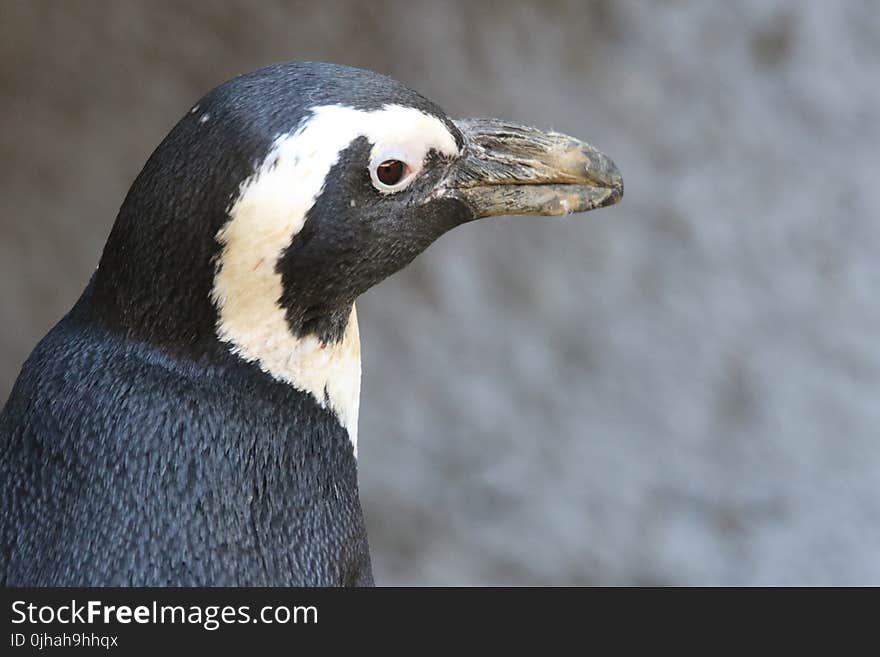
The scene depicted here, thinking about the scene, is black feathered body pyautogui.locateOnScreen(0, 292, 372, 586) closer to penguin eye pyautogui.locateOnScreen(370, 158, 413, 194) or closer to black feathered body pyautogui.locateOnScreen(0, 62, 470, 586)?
black feathered body pyautogui.locateOnScreen(0, 62, 470, 586)

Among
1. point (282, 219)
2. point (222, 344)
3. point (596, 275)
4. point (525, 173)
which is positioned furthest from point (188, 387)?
point (596, 275)

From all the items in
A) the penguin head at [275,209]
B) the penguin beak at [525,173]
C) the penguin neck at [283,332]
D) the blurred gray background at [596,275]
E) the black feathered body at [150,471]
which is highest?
the blurred gray background at [596,275]

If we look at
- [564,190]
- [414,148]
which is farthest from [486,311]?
[414,148]

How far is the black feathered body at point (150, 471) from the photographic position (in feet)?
2.80

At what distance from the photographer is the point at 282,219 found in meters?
0.86

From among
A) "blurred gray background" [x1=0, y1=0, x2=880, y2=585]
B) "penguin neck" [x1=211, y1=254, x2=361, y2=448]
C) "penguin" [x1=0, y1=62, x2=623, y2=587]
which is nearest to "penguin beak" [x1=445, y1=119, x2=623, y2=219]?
"penguin" [x1=0, y1=62, x2=623, y2=587]

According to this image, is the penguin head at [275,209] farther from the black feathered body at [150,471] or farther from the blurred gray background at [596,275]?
the blurred gray background at [596,275]

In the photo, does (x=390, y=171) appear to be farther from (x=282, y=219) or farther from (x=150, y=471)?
(x=150, y=471)

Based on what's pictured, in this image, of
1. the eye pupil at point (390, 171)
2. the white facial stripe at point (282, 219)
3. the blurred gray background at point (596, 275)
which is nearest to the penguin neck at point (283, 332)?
the white facial stripe at point (282, 219)

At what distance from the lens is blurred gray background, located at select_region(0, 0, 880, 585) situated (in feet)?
5.87

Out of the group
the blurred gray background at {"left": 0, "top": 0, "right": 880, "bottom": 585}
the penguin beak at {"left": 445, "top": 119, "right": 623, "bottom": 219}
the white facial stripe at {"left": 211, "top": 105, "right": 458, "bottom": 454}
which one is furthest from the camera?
the blurred gray background at {"left": 0, "top": 0, "right": 880, "bottom": 585}

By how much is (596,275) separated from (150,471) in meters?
1.15

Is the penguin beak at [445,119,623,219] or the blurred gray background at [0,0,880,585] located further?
the blurred gray background at [0,0,880,585]
